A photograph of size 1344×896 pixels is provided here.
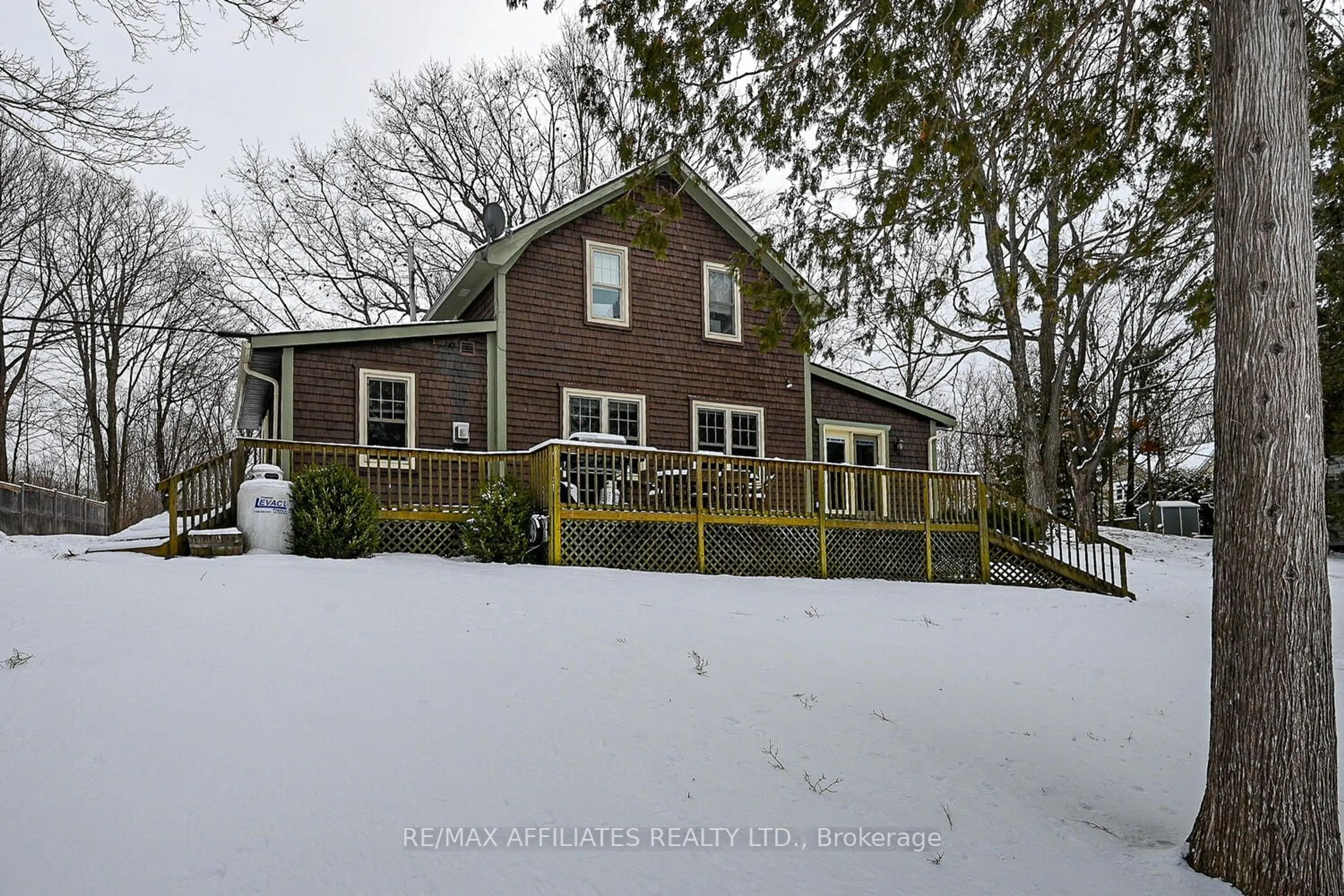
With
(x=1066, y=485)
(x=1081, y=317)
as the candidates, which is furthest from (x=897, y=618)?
(x=1066, y=485)

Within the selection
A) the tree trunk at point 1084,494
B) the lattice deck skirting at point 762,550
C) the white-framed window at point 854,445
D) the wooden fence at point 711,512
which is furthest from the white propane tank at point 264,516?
the tree trunk at point 1084,494

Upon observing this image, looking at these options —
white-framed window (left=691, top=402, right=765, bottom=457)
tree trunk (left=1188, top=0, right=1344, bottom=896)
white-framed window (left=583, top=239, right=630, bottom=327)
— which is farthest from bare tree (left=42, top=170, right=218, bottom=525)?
tree trunk (left=1188, top=0, right=1344, bottom=896)

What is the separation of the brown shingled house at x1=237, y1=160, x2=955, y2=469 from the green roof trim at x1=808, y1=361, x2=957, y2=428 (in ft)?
0.13

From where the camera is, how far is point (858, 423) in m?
17.4

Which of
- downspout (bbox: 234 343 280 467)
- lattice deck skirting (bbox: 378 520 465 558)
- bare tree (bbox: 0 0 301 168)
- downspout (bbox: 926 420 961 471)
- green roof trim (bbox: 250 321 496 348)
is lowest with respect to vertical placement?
lattice deck skirting (bbox: 378 520 465 558)

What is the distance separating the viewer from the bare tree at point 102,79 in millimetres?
6578

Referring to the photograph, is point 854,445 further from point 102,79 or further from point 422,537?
point 102,79

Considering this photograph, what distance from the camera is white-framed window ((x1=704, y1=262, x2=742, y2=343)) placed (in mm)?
16141

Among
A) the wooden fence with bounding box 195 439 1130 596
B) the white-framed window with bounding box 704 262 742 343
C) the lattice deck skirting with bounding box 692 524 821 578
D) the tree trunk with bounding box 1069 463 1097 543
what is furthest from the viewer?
the tree trunk with bounding box 1069 463 1097 543

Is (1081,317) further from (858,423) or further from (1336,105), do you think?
(1336,105)

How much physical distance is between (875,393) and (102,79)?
13.5 meters

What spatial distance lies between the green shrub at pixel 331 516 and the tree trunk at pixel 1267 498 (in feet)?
29.1

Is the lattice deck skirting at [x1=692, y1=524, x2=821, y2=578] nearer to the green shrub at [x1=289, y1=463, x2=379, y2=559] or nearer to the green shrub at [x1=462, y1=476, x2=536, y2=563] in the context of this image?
the green shrub at [x1=462, y1=476, x2=536, y2=563]

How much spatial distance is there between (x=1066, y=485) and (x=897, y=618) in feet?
67.4
